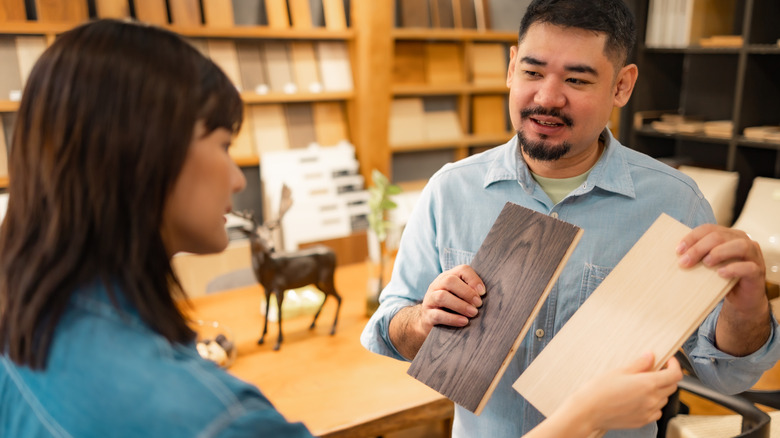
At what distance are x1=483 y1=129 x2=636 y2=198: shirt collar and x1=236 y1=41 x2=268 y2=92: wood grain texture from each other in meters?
2.64

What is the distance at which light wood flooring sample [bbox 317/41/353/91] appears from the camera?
3.89m

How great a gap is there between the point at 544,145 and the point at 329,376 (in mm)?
1095

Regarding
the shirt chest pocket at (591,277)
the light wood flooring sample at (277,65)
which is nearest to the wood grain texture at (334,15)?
the light wood flooring sample at (277,65)

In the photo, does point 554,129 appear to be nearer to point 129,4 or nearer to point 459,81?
point 129,4

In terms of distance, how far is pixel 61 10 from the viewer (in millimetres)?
3139

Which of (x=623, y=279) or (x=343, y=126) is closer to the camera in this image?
(x=623, y=279)

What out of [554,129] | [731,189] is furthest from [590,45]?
[731,189]

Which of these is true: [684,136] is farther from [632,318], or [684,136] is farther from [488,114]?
[632,318]

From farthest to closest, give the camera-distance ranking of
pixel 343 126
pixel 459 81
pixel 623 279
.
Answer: pixel 459 81, pixel 343 126, pixel 623 279

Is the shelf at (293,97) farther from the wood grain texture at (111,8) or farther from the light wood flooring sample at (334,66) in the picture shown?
the wood grain texture at (111,8)

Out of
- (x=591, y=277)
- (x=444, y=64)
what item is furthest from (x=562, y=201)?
(x=444, y=64)

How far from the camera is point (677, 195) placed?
1226 mm

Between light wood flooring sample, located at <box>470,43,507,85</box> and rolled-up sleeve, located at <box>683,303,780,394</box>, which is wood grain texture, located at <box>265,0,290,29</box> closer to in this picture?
light wood flooring sample, located at <box>470,43,507,85</box>

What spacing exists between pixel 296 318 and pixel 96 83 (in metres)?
1.88
